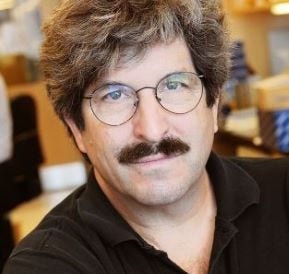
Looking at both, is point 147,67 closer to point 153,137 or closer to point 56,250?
Answer: point 153,137

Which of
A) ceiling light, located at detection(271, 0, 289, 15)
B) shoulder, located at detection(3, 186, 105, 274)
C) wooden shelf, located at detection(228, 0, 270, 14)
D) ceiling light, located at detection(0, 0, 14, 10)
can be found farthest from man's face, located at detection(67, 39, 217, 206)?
ceiling light, located at detection(0, 0, 14, 10)

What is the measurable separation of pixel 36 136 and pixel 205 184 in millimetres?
1952

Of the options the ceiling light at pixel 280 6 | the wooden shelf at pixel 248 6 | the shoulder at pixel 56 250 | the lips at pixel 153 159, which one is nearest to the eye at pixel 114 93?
the lips at pixel 153 159

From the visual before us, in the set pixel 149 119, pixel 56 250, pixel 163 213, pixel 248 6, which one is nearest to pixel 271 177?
pixel 163 213

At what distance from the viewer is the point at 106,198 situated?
117 cm

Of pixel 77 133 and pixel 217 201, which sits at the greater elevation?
pixel 77 133

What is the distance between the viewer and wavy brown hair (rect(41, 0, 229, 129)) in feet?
3.37

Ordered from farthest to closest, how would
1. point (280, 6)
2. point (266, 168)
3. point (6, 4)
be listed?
point (6, 4) → point (280, 6) → point (266, 168)

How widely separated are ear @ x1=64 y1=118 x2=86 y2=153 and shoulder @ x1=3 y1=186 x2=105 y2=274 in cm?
13

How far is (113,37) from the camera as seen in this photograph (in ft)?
3.38

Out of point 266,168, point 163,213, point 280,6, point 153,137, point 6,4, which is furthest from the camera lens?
point 6,4

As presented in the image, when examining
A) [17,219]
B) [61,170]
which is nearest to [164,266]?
[17,219]

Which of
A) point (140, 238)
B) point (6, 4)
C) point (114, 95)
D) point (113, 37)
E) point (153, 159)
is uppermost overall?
point (6, 4)

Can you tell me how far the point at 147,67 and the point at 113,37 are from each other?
79 millimetres
